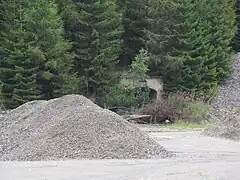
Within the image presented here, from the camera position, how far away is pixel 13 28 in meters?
33.9

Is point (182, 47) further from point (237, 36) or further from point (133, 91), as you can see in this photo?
point (237, 36)

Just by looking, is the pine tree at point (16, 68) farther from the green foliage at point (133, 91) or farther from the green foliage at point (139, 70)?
the green foliage at point (139, 70)

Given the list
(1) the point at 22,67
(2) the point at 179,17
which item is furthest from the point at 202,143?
(2) the point at 179,17

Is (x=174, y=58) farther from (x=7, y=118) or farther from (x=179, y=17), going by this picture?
(x=7, y=118)

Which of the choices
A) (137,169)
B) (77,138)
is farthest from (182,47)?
(137,169)

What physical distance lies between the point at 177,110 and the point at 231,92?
12985mm

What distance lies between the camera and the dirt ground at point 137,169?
11.3 meters

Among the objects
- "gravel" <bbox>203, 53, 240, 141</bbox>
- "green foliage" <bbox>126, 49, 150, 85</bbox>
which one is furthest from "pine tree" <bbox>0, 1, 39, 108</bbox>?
"gravel" <bbox>203, 53, 240, 141</bbox>

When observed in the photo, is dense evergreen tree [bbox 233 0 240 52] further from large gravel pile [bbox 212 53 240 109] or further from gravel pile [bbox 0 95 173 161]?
gravel pile [bbox 0 95 173 161]

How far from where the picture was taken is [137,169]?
1228 cm

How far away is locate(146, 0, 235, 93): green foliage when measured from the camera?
38.7 m

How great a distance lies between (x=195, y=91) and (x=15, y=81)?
12.9m

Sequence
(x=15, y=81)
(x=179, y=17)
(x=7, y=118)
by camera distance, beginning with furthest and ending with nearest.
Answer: (x=179, y=17) → (x=15, y=81) → (x=7, y=118)

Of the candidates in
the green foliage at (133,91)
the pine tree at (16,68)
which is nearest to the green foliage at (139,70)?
the green foliage at (133,91)
